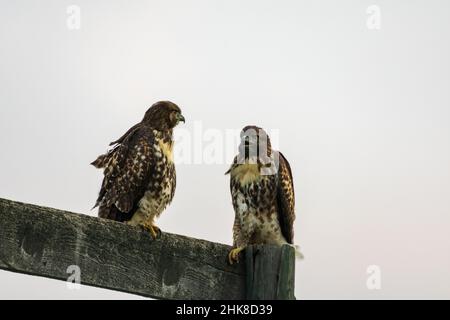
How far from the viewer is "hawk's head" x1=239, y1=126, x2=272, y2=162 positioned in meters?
7.14

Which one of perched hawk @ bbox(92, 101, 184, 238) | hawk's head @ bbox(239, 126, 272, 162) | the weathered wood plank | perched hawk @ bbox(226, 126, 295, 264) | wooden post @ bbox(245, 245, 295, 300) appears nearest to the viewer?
the weathered wood plank

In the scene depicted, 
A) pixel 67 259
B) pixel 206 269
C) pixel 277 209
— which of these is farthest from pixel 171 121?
pixel 67 259

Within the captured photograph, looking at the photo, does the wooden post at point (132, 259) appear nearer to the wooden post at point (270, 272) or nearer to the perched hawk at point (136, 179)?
the wooden post at point (270, 272)

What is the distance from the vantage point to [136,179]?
6.22 meters

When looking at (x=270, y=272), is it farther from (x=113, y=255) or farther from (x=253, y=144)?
(x=253, y=144)

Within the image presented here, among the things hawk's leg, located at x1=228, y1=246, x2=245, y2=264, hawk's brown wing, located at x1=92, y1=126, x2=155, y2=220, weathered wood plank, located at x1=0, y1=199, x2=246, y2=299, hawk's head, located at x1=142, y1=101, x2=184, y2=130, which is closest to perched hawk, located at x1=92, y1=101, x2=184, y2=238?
hawk's brown wing, located at x1=92, y1=126, x2=155, y2=220

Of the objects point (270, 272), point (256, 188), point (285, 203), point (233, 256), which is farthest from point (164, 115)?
point (270, 272)

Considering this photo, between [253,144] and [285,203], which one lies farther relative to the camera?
[253,144]

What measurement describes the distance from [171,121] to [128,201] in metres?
1.12

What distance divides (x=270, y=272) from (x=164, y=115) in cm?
360

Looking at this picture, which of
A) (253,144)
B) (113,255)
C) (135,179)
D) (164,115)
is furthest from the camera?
(253,144)

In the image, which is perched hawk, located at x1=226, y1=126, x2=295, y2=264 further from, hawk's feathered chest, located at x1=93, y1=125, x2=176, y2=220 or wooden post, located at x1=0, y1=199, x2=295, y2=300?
wooden post, located at x1=0, y1=199, x2=295, y2=300
